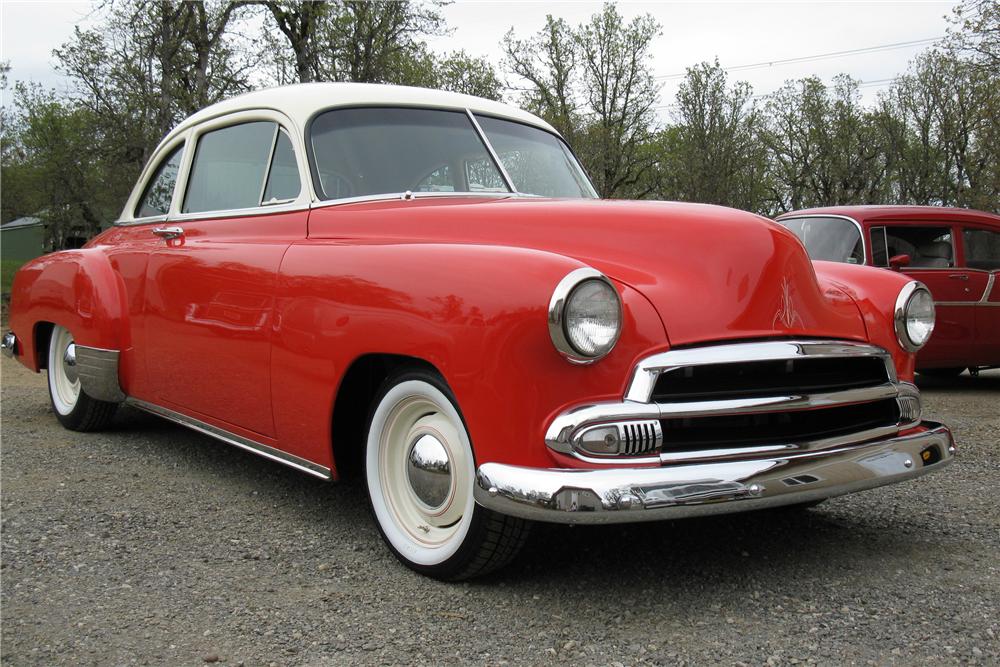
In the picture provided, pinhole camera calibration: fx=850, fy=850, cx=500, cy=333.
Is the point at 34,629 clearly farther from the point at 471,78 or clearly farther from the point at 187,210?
the point at 471,78

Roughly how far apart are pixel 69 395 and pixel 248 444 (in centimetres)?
222

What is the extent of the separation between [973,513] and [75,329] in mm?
4298

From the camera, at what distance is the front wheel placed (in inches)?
95.9

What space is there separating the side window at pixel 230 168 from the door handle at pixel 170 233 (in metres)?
0.15

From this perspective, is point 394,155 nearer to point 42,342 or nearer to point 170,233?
point 170,233

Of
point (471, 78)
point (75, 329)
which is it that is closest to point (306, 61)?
point (471, 78)

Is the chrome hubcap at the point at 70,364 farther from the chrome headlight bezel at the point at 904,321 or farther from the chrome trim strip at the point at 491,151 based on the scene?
the chrome headlight bezel at the point at 904,321

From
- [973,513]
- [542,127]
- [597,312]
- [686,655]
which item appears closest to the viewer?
[686,655]

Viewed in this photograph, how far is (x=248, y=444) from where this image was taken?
3.36 m

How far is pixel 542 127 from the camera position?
4184mm

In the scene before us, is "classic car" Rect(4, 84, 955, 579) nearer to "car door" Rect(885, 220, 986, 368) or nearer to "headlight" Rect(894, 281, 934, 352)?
"headlight" Rect(894, 281, 934, 352)

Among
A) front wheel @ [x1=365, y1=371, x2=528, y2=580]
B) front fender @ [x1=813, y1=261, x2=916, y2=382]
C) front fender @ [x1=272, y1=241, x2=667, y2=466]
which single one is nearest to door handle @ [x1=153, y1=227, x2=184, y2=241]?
front fender @ [x1=272, y1=241, x2=667, y2=466]

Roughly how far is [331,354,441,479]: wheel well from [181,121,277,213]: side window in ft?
3.69

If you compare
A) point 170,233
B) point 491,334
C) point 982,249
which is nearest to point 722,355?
point 491,334
